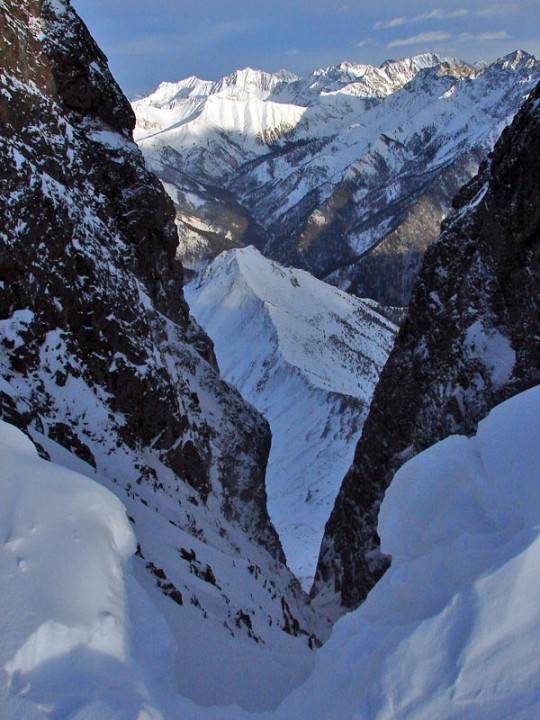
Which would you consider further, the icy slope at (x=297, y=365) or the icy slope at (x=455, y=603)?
the icy slope at (x=297, y=365)

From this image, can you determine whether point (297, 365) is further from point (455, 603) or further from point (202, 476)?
point (455, 603)

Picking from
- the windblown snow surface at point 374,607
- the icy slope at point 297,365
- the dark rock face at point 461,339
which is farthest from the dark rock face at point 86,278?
the icy slope at point 297,365

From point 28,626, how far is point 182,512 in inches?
636

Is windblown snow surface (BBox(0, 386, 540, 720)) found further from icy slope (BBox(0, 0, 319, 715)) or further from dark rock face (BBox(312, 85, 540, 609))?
dark rock face (BBox(312, 85, 540, 609))

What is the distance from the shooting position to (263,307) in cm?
9819

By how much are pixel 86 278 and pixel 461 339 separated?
597 inches

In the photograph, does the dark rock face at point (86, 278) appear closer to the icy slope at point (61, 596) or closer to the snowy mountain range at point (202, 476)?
the snowy mountain range at point (202, 476)

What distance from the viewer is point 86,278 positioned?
23.5 m

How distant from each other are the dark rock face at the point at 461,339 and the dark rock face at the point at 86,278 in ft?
23.1

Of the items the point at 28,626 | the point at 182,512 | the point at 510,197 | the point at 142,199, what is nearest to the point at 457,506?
the point at 28,626

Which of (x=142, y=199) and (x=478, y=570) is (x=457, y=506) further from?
(x=142, y=199)

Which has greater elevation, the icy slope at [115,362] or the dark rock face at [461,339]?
the dark rock face at [461,339]

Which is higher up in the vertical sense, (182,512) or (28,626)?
(28,626)

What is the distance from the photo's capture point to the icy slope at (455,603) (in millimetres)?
6523
